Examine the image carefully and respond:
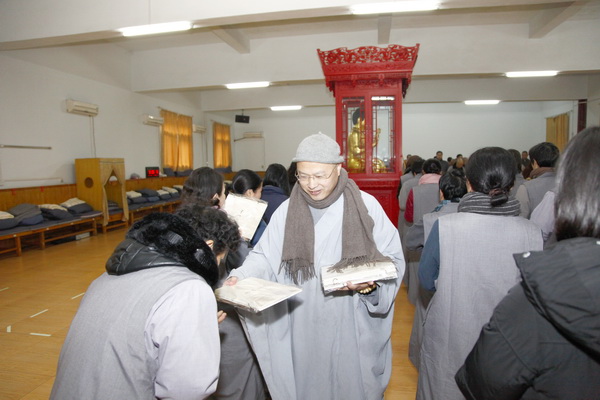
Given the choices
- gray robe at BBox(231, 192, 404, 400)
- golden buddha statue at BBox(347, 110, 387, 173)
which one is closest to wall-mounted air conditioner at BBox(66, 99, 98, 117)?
golden buddha statue at BBox(347, 110, 387, 173)

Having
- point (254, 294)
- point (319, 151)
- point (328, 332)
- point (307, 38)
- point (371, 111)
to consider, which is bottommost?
point (328, 332)

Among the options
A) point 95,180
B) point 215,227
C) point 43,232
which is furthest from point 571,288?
point 95,180

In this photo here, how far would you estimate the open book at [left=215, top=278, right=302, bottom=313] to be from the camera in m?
1.33

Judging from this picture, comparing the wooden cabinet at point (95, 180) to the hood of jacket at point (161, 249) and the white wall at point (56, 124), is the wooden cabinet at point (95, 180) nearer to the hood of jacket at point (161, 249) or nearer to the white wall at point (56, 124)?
the white wall at point (56, 124)

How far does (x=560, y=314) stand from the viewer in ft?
2.37

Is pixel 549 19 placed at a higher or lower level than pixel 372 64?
higher

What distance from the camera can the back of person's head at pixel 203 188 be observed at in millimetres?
2367

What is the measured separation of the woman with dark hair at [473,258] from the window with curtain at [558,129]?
38.3 ft

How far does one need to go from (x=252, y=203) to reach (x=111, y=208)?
22.5ft

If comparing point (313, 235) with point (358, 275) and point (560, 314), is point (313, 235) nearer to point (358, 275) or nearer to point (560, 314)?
point (358, 275)

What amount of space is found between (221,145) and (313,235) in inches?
521

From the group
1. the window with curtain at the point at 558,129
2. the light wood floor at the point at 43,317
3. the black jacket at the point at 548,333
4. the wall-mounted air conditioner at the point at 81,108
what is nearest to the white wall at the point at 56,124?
the wall-mounted air conditioner at the point at 81,108

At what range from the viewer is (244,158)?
1585cm

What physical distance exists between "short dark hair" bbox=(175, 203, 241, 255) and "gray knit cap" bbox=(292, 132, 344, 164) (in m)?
0.45
